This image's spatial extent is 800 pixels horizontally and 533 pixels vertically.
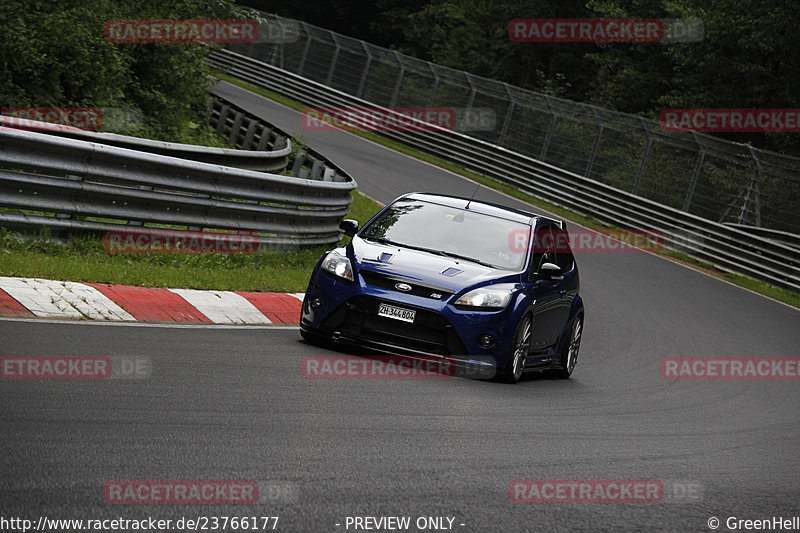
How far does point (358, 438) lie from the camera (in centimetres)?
654

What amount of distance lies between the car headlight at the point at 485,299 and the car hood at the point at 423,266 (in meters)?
0.09

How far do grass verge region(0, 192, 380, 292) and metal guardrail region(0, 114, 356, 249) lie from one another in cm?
21

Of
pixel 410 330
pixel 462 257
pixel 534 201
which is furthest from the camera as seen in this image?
pixel 534 201

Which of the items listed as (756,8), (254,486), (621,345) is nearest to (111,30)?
(621,345)

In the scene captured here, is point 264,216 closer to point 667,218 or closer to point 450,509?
point 450,509

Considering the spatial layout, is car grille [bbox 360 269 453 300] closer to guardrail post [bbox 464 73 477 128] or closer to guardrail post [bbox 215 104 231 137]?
guardrail post [bbox 215 104 231 137]

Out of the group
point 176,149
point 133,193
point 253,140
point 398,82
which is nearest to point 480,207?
point 133,193

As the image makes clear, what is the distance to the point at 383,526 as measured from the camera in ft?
16.1

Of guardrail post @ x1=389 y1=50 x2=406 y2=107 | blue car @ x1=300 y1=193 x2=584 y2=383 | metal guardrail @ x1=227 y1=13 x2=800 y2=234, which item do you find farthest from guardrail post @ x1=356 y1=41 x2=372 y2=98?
blue car @ x1=300 y1=193 x2=584 y2=383

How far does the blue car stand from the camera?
9.41 meters

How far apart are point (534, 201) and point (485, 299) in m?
22.2

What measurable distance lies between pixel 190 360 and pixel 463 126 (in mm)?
29057

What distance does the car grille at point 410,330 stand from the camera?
9391 millimetres

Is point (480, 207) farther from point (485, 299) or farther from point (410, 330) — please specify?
point (410, 330)
